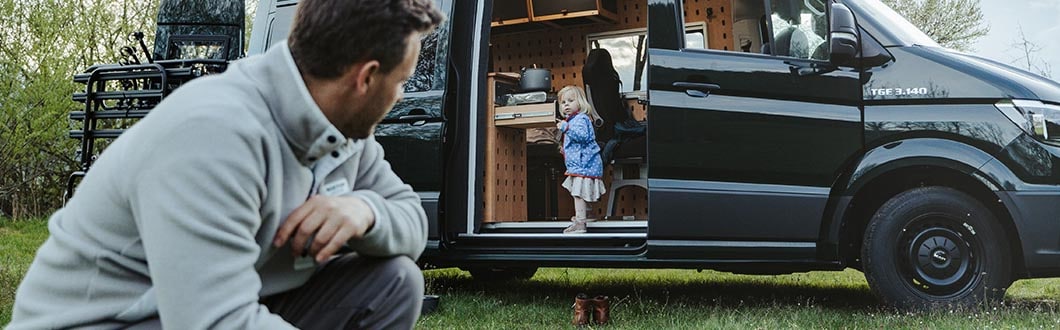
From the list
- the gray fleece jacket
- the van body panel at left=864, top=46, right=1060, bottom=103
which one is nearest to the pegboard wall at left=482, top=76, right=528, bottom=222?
the van body panel at left=864, top=46, right=1060, bottom=103

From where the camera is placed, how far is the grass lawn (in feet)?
13.9

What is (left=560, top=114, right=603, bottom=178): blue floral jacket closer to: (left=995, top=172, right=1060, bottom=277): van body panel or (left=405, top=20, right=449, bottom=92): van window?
(left=405, top=20, right=449, bottom=92): van window

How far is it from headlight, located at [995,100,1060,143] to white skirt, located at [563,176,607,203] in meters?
2.50

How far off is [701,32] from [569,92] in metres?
1.50

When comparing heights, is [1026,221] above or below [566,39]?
below

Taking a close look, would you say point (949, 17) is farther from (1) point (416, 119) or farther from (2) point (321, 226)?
(2) point (321, 226)

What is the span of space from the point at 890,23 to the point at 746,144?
2.91ft

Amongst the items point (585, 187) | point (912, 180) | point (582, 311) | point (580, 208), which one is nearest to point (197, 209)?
point (582, 311)

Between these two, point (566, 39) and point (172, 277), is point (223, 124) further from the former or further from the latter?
point (566, 39)

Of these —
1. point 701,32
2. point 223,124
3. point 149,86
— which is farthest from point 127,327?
point 701,32

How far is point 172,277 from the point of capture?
149cm

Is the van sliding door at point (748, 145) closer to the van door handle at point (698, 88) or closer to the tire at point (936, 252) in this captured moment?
the van door handle at point (698, 88)

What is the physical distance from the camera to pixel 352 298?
198 centimetres

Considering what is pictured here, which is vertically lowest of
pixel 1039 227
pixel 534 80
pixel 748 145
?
pixel 1039 227
